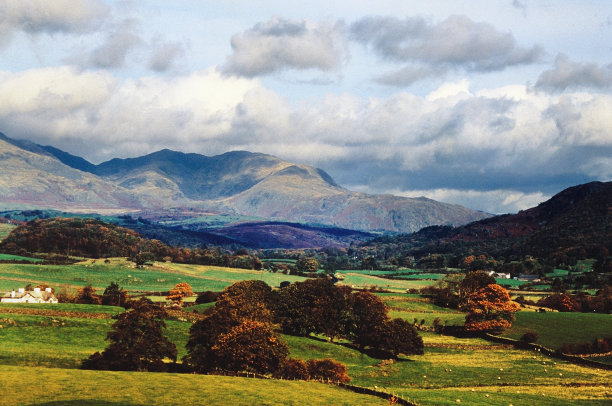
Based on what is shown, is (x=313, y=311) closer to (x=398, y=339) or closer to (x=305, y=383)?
(x=398, y=339)

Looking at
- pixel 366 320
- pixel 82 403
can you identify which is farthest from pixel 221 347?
pixel 366 320

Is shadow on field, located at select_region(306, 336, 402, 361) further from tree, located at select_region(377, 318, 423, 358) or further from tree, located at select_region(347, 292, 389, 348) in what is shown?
tree, located at select_region(377, 318, 423, 358)

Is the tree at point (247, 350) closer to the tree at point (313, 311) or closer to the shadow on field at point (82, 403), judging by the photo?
the shadow on field at point (82, 403)

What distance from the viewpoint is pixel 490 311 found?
149 meters

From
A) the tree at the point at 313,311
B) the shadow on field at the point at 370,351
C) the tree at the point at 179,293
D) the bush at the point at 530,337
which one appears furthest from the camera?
the tree at the point at 179,293

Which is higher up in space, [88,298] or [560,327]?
[560,327]

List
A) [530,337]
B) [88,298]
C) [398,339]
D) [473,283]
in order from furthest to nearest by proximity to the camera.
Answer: [473,283]
[88,298]
[530,337]
[398,339]

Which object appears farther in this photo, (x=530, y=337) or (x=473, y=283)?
(x=473, y=283)

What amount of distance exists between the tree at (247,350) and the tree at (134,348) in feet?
24.3

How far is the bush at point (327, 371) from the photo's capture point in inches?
3297

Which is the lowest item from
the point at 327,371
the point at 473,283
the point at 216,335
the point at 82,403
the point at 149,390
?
the point at 327,371

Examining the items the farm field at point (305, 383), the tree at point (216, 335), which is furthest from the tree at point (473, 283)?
the tree at point (216, 335)

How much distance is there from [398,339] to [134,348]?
A: 52397 mm

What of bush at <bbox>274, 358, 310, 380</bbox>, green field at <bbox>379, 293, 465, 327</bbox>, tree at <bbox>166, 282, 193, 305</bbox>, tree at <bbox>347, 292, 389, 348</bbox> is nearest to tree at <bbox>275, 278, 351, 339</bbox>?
tree at <bbox>347, 292, 389, 348</bbox>
